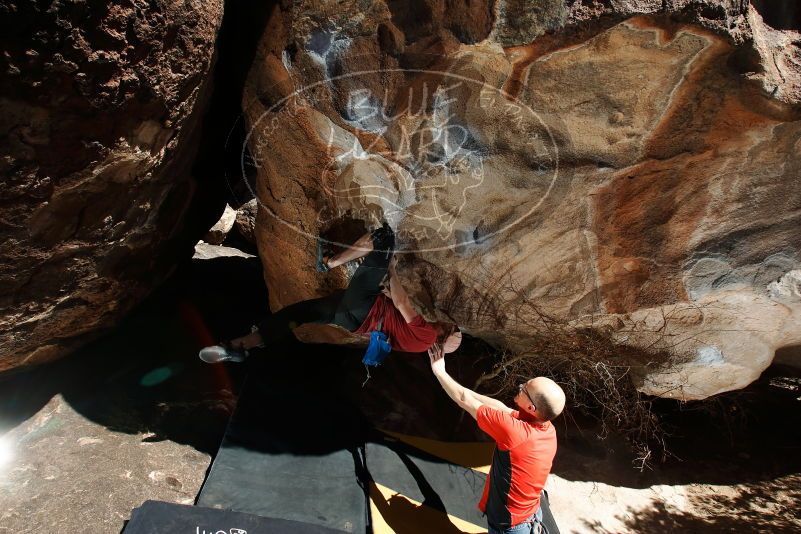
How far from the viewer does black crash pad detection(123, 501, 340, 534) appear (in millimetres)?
2279

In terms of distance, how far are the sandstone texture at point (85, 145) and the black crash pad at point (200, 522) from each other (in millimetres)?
1227

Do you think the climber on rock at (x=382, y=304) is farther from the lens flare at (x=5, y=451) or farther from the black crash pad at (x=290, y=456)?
the lens flare at (x=5, y=451)

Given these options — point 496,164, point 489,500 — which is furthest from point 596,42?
point 489,500

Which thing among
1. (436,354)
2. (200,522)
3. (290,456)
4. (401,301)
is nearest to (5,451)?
(200,522)

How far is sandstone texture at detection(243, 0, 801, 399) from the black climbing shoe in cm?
64

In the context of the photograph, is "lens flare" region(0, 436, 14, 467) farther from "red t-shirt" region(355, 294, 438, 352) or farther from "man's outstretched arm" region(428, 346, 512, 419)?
"man's outstretched arm" region(428, 346, 512, 419)

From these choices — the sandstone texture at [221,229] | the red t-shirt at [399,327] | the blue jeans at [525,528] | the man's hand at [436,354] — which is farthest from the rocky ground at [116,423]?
the sandstone texture at [221,229]

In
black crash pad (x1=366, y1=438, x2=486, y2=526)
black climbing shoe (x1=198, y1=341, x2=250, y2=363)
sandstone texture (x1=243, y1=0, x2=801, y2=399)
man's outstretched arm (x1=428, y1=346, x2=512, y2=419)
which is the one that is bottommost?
black crash pad (x1=366, y1=438, x2=486, y2=526)

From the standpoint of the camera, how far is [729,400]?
177 inches

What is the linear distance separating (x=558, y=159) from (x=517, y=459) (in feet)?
4.82

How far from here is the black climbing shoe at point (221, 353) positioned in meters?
3.14

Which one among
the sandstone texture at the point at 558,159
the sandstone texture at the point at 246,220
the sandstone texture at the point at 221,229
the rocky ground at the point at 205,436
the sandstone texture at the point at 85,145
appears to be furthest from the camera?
the sandstone texture at the point at 246,220

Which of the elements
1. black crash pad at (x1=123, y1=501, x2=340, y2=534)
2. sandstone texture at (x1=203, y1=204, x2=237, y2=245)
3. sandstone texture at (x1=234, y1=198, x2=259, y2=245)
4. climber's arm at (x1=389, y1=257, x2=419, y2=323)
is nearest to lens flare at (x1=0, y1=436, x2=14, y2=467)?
black crash pad at (x1=123, y1=501, x2=340, y2=534)

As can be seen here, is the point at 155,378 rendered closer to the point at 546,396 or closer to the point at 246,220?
the point at 546,396
